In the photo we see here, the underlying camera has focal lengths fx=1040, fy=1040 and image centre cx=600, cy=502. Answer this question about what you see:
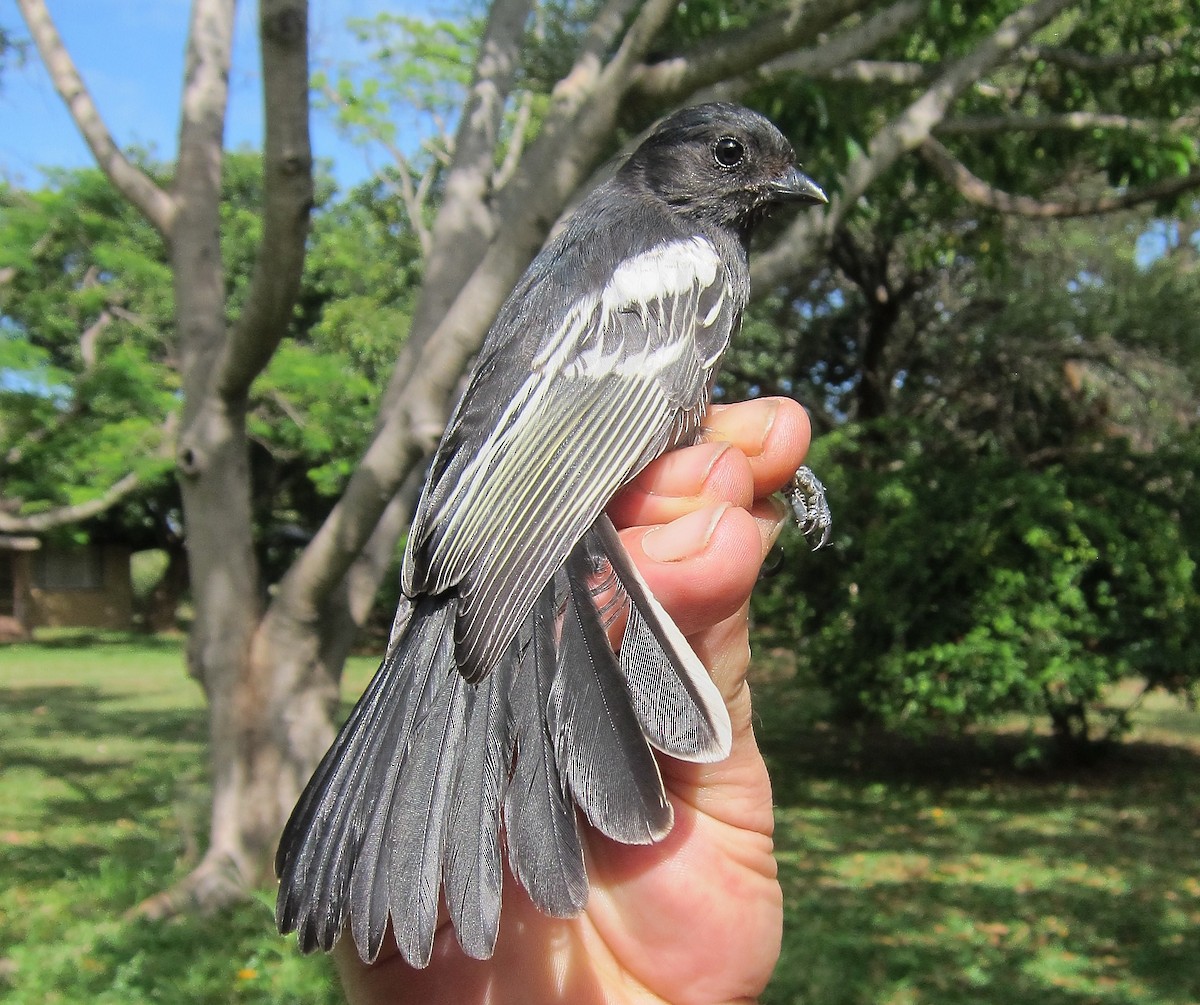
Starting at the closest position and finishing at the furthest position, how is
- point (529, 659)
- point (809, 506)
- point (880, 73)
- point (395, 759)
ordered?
point (395, 759) < point (529, 659) < point (809, 506) < point (880, 73)

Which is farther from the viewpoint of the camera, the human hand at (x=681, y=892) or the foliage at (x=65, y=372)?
the foliage at (x=65, y=372)

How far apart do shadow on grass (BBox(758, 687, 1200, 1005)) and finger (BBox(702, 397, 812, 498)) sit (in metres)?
3.26

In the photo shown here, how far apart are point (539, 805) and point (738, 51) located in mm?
3764

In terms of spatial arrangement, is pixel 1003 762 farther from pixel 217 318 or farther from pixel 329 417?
pixel 217 318

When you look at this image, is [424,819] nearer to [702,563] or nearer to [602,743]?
[602,743]

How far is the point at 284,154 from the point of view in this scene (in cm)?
420

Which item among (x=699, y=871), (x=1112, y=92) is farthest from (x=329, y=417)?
(x=699, y=871)

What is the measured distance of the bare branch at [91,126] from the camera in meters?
5.32

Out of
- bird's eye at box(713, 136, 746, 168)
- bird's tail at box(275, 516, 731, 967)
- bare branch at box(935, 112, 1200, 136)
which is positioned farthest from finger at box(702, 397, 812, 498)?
bare branch at box(935, 112, 1200, 136)

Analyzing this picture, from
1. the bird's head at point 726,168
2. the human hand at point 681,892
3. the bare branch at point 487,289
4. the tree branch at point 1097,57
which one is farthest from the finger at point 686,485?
the tree branch at point 1097,57

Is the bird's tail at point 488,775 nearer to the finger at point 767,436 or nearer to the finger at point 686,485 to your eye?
the finger at point 686,485

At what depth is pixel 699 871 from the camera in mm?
2080

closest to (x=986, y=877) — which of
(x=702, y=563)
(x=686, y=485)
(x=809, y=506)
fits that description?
(x=809, y=506)

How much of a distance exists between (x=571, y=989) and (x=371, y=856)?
548mm
